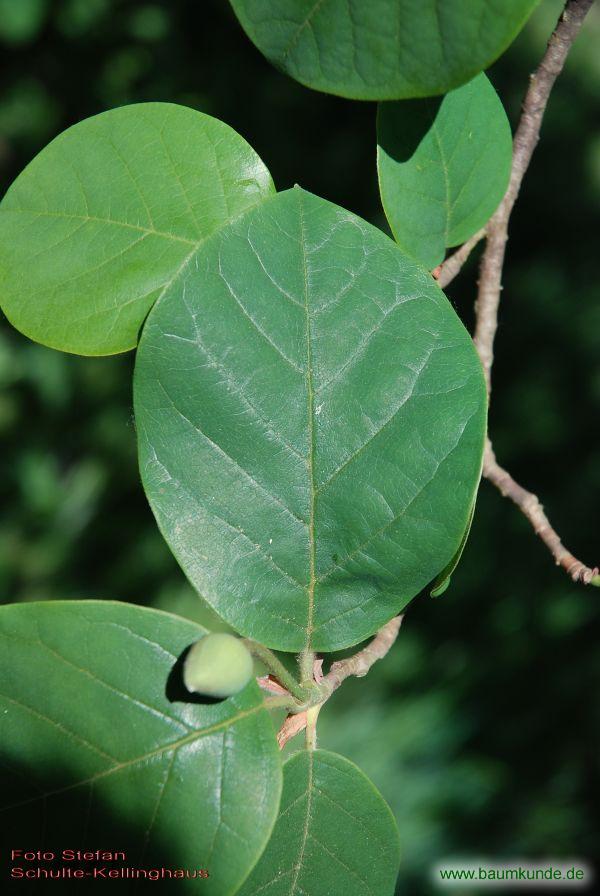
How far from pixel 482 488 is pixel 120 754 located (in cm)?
202

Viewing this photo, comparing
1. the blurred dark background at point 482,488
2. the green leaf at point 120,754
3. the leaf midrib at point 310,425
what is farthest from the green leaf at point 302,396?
the blurred dark background at point 482,488

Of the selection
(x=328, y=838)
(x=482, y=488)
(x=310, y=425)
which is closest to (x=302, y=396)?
(x=310, y=425)

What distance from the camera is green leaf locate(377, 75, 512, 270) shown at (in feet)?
3.26

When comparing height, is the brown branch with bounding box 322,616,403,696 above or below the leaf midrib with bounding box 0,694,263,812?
below

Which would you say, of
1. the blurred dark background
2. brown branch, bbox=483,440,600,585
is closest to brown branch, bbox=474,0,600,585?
brown branch, bbox=483,440,600,585

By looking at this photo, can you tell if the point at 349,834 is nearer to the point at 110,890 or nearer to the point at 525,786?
the point at 110,890

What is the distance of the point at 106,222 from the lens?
972 mm

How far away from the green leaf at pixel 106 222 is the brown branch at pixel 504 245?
44 cm

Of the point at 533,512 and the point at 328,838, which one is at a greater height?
the point at 533,512

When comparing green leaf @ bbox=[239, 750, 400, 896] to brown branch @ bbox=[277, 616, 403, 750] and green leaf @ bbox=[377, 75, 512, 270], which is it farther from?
green leaf @ bbox=[377, 75, 512, 270]

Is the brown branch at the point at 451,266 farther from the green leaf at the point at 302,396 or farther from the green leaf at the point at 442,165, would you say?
the green leaf at the point at 302,396

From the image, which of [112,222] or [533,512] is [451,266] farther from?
[112,222]

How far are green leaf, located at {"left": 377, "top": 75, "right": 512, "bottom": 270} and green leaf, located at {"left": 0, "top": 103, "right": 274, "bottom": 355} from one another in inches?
7.4

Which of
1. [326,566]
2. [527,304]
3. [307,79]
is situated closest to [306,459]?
[326,566]
